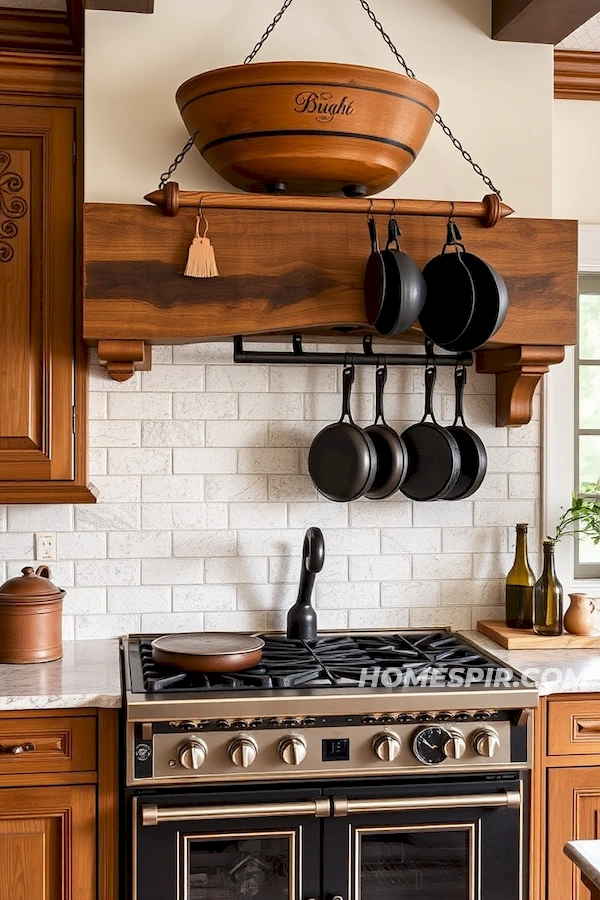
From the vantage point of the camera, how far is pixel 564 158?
3061 millimetres

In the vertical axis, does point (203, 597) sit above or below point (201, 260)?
below

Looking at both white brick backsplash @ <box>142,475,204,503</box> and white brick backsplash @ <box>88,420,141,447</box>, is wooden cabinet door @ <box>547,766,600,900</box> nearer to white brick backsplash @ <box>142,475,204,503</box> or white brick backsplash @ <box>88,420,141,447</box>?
white brick backsplash @ <box>142,475,204,503</box>

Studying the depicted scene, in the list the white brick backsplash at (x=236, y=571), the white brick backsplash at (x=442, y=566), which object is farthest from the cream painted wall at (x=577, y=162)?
the white brick backsplash at (x=236, y=571)

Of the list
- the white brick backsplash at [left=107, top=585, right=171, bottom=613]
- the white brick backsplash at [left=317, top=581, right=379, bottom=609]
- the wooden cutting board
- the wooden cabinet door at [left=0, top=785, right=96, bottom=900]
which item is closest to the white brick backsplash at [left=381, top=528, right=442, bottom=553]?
the white brick backsplash at [left=317, top=581, right=379, bottom=609]

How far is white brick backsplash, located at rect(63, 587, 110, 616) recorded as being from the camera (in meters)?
2.88

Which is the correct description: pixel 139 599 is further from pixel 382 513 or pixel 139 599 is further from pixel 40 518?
pixel 382 513

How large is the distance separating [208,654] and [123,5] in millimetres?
1644

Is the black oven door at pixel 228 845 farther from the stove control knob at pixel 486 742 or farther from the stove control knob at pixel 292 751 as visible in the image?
the stove control knob at pixel 486 742

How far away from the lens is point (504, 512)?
3059mm

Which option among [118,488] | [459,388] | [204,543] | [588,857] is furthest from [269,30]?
[588,857]

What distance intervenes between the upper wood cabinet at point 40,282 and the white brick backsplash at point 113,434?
0.25 meters

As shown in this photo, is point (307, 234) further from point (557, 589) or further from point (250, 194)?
point (557, 589)

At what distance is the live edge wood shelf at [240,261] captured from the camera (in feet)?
8.02

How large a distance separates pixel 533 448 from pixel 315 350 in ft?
2.48
